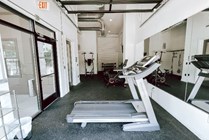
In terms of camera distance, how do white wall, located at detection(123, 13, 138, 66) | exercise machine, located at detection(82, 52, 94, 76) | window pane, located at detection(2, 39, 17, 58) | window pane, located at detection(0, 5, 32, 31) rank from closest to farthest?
window pane, located at detection(0, 5, 32, 31)
window pane, located at detection(2, 39, 17, 58)
white wall, located at detection(123, 13, 138, 66)
exercise machine, located at detection(82, 52, 94, 76)

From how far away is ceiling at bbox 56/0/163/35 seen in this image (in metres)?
3.28

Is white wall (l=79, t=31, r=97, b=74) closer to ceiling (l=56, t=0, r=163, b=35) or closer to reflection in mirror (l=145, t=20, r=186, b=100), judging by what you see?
ceiling (l=56, t=0, r=163, b=35)

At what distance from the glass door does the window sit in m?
A: 1.22

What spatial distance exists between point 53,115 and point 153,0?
3.88 metres

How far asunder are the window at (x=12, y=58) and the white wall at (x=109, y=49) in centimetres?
696

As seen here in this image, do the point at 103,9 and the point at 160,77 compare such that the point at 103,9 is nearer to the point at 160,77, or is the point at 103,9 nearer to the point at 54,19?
the point at 54,19

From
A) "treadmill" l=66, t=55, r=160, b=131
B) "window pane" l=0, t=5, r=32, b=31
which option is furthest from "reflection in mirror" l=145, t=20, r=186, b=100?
"window pane" l=0, t=5, r=32, b=31

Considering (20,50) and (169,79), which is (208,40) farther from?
(20,50)

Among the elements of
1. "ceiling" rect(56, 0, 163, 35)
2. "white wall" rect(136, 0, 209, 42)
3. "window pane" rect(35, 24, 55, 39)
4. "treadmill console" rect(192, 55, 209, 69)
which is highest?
"ceiling" rect(56, 0, 163, 35)

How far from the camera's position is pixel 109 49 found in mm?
10367

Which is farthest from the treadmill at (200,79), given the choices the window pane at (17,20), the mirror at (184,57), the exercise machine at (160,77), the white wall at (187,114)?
the window pane at (17,20)

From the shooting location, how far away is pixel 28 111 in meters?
3.00

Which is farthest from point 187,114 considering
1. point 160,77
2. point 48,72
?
point 48,72

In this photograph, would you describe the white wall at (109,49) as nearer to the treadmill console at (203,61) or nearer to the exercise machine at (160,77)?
the exercise machine at (160,77)
